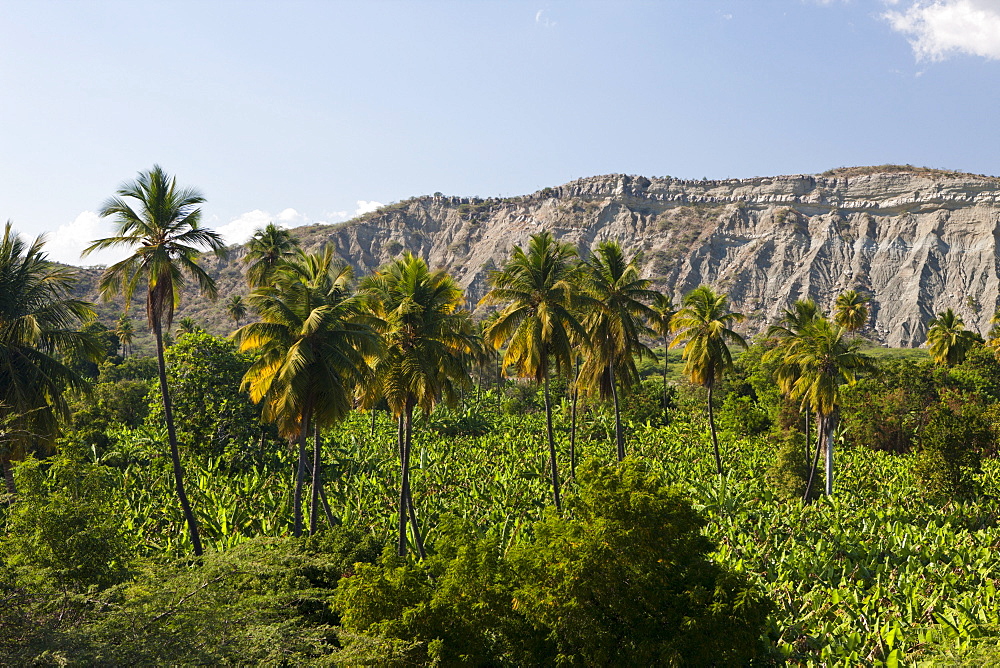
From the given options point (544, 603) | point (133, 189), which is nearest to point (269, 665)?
point (544, 603)

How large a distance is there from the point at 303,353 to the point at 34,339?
23.8 ft

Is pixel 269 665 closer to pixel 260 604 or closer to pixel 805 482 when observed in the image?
pixel 260 604

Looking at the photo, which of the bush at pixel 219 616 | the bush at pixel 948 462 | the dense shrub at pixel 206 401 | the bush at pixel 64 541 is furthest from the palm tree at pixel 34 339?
the bush at pixel 948 462

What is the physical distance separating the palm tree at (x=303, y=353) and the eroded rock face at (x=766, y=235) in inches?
2690

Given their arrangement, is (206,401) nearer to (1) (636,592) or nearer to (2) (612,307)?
(2) (612,307)

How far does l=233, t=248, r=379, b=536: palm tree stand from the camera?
51.1 feet

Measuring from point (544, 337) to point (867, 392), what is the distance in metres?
28.8

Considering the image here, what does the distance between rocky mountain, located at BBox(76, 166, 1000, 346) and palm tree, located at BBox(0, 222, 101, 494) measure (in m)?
64.8

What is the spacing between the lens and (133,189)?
16156mm

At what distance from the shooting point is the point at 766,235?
395 ft

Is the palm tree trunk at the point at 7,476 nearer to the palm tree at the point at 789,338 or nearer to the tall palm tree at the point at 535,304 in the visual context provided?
the tall palm tree at the point at 535,304

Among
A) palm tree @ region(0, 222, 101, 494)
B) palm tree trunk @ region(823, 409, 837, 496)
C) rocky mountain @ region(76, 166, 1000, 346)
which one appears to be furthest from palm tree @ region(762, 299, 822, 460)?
rocky mountain @ region(76, 166, 1000, 346)

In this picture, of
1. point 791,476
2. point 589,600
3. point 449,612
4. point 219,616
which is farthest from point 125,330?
point 589,600

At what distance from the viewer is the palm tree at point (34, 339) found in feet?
53.2
